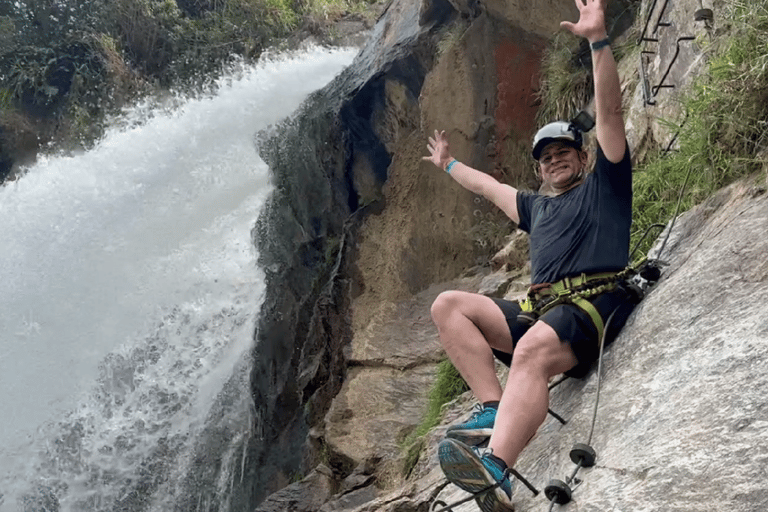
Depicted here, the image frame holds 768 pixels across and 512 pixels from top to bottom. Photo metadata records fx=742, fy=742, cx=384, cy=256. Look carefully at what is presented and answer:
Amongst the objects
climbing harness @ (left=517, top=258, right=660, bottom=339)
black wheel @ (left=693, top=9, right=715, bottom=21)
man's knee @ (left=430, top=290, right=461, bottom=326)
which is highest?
black wheel @ (left=693, top=9, right=715, bottom=21)

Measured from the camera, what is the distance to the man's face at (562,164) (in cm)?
364

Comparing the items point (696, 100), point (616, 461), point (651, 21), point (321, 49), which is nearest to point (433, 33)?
point (651, 21)

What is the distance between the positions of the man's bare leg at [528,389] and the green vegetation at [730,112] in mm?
1252

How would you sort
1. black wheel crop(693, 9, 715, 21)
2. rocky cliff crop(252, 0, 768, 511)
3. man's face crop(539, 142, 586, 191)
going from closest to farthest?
rocky cliff crop(252, 0, 768, 511)
man's face crop(539, 142, 586, 191)
black wheel crop(693, 9, 715, 21)

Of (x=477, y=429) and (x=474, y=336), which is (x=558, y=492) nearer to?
(x=477, y=429)

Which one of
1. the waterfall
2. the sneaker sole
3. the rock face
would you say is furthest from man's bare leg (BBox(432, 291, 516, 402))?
the waterfall

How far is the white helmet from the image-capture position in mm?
3580

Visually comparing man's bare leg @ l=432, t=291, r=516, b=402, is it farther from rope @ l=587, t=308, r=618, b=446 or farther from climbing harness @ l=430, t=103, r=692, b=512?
rope @ l=587, t=308, r=618, b=446

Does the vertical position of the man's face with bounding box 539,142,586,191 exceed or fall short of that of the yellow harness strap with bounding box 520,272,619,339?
it exceeds it

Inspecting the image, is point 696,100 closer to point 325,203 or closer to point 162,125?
point 325,203

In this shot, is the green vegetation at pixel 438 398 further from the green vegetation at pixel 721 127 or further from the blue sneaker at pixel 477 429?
the blue sneaker at pixel 477 429

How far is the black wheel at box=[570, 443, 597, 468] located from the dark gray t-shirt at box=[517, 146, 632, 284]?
90cm

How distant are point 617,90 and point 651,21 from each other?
342 cm

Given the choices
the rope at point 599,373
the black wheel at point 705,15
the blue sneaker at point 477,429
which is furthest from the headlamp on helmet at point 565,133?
the black wheel at point 705,15
